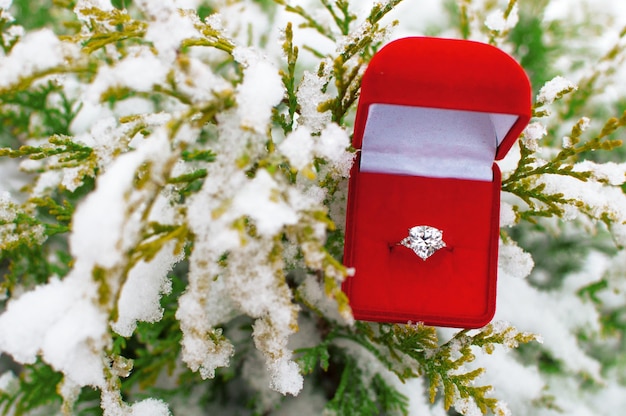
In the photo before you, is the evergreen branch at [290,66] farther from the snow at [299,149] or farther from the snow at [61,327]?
the snow at [61,327]

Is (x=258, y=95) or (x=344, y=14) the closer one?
(x=258, y=95)

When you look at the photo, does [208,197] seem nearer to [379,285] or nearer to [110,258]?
[110,258]

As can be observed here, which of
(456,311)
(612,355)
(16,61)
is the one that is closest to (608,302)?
(612,355)

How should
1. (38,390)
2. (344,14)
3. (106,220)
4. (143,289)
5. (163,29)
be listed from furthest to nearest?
(38,390), (344,14), (143,289), (163,29), (106,220)

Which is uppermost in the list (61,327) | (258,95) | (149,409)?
(258,95)

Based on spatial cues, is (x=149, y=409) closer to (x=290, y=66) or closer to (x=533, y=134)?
(x=290, y=66)

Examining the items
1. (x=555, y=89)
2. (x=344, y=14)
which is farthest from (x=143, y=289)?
(x=555, y=89)

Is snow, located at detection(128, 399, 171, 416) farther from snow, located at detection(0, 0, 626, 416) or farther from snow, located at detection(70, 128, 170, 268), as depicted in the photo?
snow, located at detection(70, 128, 170, 268)

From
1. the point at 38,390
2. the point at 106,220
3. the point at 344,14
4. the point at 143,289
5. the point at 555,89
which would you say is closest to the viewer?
the point at 106,220

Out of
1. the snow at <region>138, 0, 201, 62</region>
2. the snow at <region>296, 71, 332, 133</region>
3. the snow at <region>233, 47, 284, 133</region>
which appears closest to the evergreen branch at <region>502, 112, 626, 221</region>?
the snow at <region>296, 71, 332, 133</region>
